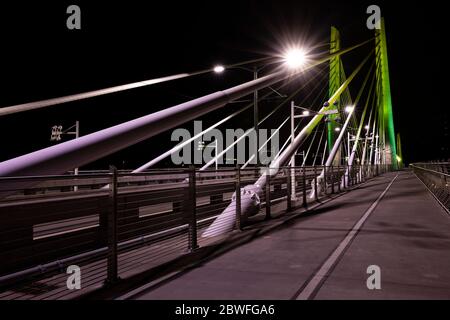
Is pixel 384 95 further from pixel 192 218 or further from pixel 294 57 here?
pixel 192 218

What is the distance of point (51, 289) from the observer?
4.63m

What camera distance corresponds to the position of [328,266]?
17.7 ft

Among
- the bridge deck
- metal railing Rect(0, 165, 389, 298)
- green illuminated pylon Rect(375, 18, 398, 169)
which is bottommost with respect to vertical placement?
the bridge deck

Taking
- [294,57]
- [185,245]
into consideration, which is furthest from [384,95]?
[185,245]

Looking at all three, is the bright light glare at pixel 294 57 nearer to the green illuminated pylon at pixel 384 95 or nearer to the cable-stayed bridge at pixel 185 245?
the cable-stayed bridge at pixel 185 245

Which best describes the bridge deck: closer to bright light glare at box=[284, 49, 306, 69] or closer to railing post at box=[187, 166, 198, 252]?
railing post at box=[187, 166, 198, 252]

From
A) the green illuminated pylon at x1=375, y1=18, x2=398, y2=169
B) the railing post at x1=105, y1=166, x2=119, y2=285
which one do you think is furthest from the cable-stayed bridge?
the green illuminated pylon at x1=375, y1=18, x2=398, y2=169

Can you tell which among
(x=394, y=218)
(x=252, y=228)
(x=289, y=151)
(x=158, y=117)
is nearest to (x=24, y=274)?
(x=158, y=117)

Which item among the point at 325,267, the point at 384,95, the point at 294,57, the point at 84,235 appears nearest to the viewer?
the point at 325,267

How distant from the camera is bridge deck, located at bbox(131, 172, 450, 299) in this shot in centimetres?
433

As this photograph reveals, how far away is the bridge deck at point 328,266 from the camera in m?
4.33

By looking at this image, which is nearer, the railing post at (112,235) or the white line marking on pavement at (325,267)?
the white line marking on pavement at (325,267)

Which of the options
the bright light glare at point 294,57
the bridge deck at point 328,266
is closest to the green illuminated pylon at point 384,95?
the bright light glare at point 294,57
